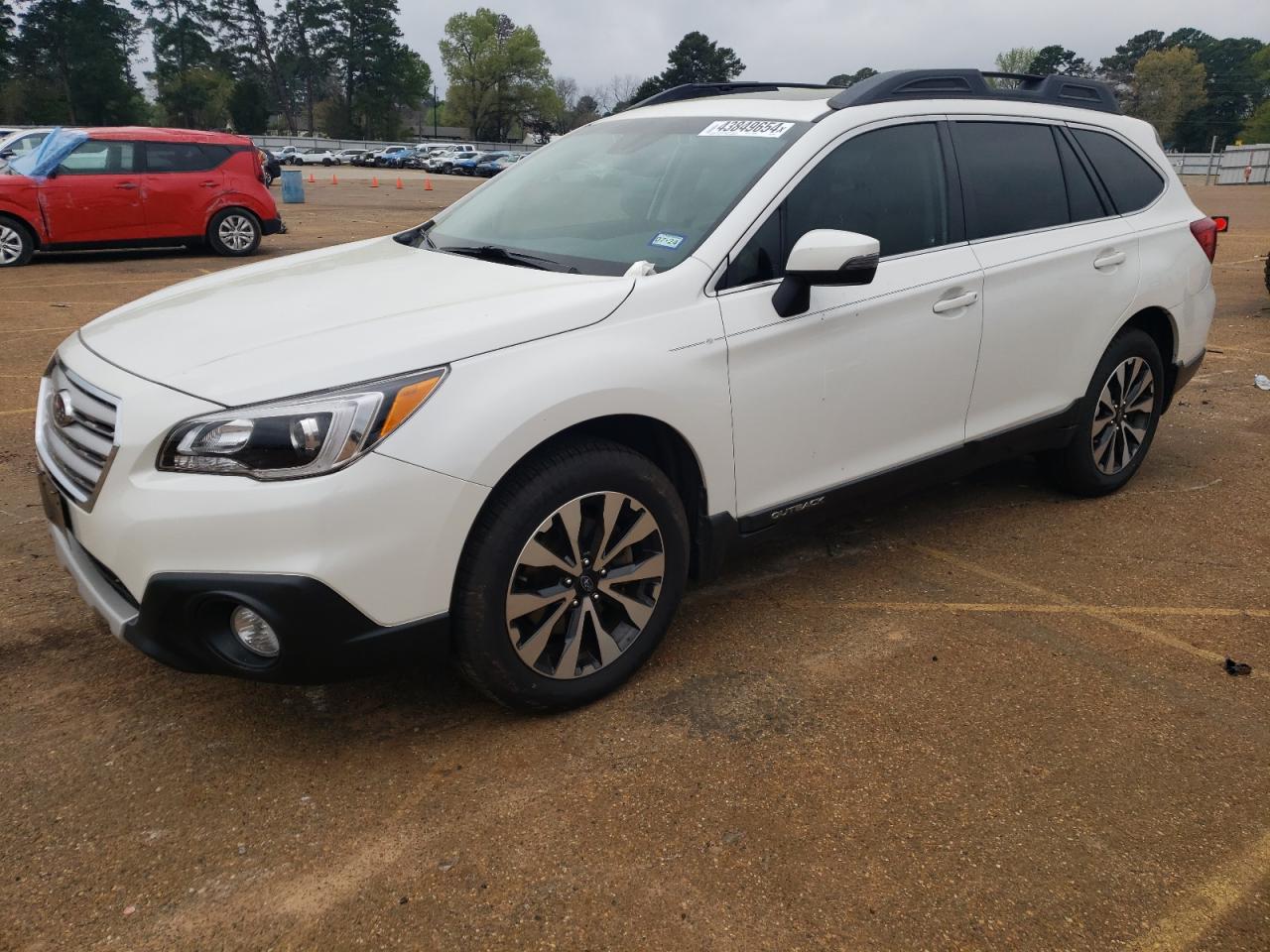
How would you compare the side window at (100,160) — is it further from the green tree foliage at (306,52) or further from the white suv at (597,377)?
the green tree foliage at (306,52)

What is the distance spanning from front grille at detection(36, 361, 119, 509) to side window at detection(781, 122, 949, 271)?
6.70 feet

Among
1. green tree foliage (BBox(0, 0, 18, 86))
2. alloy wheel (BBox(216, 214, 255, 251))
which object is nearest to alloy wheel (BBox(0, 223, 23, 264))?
alloy wheel (BBox(216, 214, 255, 251))

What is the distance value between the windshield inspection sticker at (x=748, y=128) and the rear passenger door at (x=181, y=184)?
1175cm

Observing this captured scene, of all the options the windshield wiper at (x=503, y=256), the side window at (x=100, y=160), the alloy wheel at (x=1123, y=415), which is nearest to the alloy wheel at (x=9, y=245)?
the side window at (x=100, y=160)

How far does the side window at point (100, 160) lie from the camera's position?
Answer: 12.8 meters

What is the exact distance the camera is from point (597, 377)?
2.87 metres

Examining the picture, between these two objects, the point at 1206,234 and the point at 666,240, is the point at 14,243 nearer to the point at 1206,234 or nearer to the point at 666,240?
the point at 666,240

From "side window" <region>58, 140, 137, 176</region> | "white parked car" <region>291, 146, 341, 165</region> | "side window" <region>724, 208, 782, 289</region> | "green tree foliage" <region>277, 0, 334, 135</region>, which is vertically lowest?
"side window" <region>724, 208, 782, 289</region>

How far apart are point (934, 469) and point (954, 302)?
25.0 inches

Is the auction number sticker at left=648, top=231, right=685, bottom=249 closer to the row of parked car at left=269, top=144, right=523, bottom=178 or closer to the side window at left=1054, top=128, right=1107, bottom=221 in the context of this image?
the side window at left=1054, top=128, right=1107, bottom=221

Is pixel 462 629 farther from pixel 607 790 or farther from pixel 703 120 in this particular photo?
pixel 703 120

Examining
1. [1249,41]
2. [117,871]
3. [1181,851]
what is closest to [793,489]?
[1181,851]

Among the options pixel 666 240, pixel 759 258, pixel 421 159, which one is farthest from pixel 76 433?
pixel 421 159

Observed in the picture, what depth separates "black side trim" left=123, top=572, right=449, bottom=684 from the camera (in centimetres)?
246
